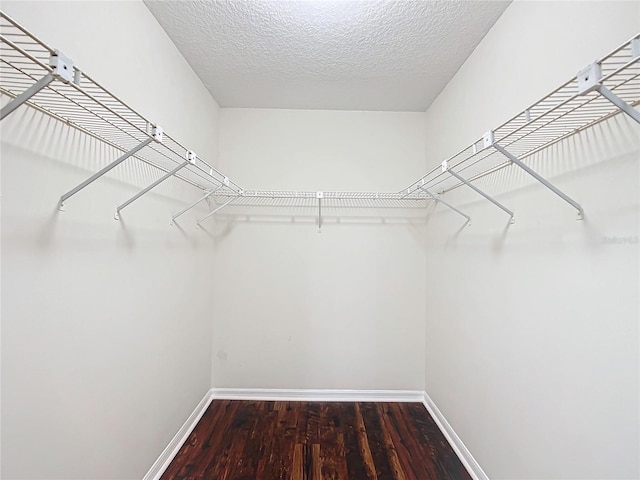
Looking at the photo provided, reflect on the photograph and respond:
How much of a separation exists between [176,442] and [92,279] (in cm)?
134

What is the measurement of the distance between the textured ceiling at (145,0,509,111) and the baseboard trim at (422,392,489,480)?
8.09 feet

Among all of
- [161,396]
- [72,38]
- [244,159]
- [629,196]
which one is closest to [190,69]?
[244,159]

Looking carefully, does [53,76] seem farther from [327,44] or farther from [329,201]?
[329,201]

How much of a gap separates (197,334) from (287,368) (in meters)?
0.82

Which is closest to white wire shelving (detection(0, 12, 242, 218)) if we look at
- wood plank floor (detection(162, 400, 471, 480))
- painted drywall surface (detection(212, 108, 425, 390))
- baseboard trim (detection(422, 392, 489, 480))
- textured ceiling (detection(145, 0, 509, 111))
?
textured ceiling (detection(145, 0, 509, 111))

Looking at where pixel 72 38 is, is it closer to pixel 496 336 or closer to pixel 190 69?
pixel 190 69

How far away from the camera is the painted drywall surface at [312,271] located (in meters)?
2.46

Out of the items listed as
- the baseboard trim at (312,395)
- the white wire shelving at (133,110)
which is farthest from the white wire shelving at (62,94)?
the baseboard trim at (312,395)

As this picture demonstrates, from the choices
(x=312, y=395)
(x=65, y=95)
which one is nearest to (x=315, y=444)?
(x=312, y=395)

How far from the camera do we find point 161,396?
1.65 m

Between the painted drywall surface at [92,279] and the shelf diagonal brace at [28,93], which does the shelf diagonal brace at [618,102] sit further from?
the painted drywall surface at [92,279]

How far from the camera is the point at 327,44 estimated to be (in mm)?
1704

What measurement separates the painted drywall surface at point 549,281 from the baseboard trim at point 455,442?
6cm

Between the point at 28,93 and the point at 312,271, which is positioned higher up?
the point at 28,93
